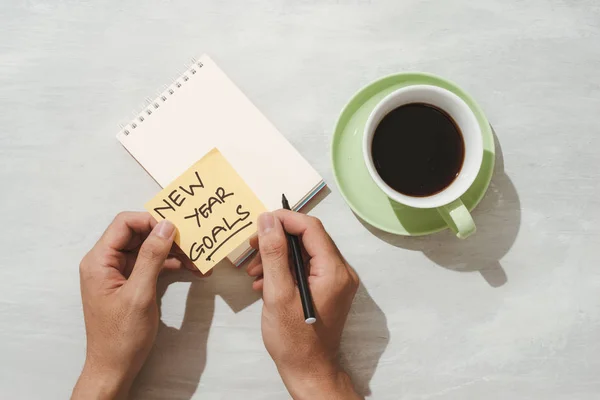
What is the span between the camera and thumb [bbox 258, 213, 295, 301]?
2.18 ft

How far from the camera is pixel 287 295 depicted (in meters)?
0.67

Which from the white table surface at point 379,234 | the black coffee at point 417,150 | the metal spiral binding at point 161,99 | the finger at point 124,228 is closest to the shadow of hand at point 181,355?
the white table surface at point 379,234

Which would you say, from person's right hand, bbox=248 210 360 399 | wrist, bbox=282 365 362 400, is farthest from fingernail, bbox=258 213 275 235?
wrist, bbox=282 365 362 400

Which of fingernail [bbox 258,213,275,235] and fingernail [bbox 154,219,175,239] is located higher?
fingernail [bbox 154,219,175,239]

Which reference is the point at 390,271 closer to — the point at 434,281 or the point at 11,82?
the point at 434,281

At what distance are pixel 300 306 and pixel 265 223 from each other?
0.42 ft

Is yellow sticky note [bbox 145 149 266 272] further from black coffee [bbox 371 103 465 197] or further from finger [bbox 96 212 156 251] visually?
black coffee [bbox 371 103 465 197]

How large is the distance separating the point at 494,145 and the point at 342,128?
0.24m

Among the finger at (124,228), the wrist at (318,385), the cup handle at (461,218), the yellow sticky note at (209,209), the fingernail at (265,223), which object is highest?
the finger at (124,228)

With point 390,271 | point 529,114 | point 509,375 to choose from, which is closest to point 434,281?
point 390,271

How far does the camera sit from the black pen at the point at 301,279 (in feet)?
2.13

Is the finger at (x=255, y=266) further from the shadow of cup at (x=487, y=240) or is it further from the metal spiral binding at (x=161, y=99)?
the metal spiral binding at (x=161, y=99)

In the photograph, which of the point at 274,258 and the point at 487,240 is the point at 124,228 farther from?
the point at 487,240

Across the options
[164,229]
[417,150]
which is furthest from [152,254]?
[417,150]
